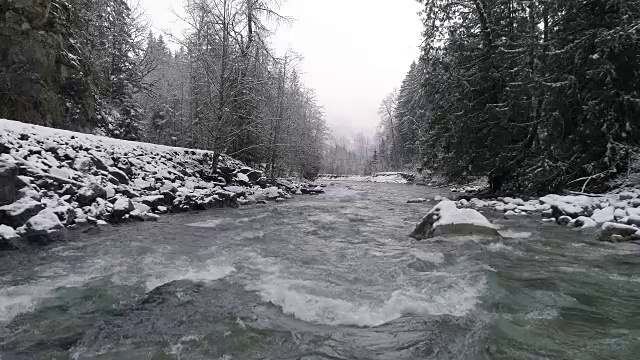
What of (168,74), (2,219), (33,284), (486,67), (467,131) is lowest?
(33,284)

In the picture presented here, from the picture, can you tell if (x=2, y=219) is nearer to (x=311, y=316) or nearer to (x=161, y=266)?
(x=161, y=266)

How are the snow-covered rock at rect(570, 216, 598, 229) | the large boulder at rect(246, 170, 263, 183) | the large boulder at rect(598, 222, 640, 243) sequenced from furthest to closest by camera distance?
1. the large boulder at rect(246, 170, 263, 183)
2. the snow-covered rock at rect(570, 216, 598, 229)
3. the large boulder at rect(598, 222, 640, 243)

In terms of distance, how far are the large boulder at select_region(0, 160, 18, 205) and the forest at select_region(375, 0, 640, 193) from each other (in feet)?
46.9

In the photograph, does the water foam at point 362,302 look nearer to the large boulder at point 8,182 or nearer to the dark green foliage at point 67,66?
the large boulder at point 8,182

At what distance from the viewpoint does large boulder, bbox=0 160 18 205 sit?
7051 millimetres

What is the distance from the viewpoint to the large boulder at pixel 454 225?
7.61 metres

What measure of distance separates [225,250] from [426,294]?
3.86m

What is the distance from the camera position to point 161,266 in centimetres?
575

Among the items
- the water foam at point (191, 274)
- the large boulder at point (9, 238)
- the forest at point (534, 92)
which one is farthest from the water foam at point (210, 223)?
the forest at point (534, 92)

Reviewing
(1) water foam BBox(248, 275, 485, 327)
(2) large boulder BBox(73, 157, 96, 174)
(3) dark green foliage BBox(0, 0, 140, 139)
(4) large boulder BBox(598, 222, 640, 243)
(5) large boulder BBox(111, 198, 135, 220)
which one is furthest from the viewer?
(3) dark green foliage BBox(0, 0, 140, 139)

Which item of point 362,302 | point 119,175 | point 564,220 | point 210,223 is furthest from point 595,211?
point 119,175

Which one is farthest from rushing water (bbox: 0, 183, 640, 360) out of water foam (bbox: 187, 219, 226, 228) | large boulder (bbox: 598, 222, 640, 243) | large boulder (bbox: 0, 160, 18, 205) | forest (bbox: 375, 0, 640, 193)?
forest (bbox: 375, 0, 640, 193)

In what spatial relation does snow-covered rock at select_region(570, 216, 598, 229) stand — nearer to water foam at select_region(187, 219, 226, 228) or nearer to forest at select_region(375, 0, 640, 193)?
forest at select_region(375, 0, 640, 193)

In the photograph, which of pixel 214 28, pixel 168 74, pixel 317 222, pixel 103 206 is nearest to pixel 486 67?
pixel 317 222
